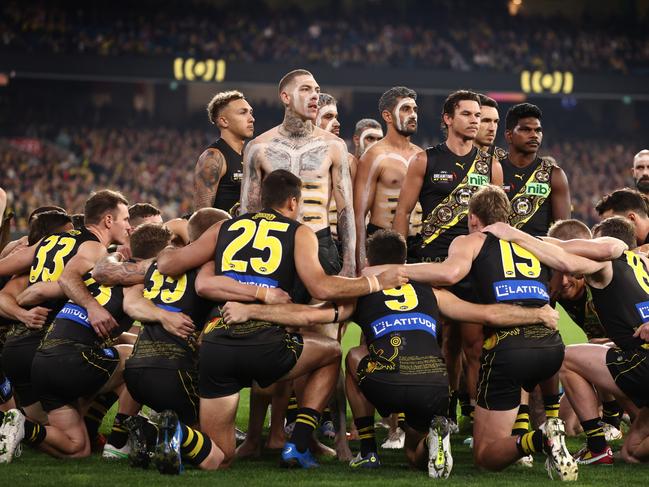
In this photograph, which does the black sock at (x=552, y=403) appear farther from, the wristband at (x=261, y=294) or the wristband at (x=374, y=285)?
the wristband at (x=261, y=294)

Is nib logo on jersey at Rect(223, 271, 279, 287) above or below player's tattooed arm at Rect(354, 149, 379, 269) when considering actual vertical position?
below

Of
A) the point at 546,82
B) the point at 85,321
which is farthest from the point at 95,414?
the point at 546,82

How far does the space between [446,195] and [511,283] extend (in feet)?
6.63

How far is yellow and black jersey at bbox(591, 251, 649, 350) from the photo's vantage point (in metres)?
6.64

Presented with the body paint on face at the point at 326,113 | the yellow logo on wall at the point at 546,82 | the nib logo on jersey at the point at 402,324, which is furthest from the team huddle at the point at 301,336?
the yellow logo on wall at the point at 546,82

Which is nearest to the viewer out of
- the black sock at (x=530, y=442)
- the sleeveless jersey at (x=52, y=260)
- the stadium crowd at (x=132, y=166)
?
the black sock at (x=530, y=442)

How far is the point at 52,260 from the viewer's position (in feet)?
23.9

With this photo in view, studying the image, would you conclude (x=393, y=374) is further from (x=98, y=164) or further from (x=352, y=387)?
(x=98, y=164)

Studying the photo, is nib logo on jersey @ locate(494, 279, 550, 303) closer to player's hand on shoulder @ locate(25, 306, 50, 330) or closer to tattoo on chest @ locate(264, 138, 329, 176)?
tattoo on chest @ locate(264, 138, 329, 176)

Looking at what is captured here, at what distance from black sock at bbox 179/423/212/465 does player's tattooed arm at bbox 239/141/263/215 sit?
2345mm

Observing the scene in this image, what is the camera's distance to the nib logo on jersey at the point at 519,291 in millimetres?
6344

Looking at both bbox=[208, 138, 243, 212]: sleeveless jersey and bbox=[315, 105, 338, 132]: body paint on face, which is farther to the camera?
bbox=[315, 105, 338, 132]: body paint on face

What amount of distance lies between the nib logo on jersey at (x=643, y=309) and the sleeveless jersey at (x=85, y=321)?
3.52 m

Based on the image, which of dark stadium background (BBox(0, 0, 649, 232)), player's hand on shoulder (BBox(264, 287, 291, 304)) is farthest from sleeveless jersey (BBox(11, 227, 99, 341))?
dark stadium background (BBox(0, 0, 649, 232))
